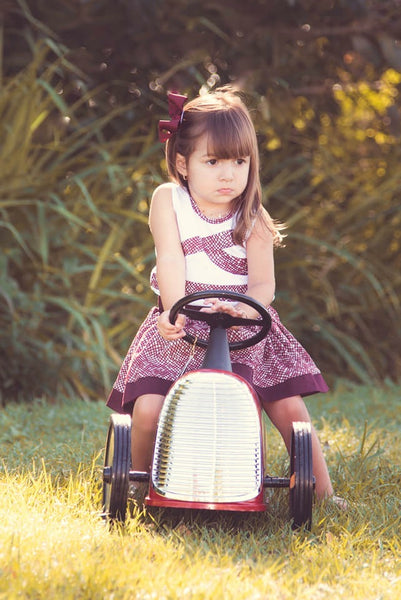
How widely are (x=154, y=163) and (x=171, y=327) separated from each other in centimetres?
293

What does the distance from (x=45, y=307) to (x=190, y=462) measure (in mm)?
2762

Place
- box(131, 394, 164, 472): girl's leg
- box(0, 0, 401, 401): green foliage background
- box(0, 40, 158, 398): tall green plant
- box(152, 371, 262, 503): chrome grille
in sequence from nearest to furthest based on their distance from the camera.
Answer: box(152, 371, 262, 503): chrome grille
box(131, 394, 164, 472): girl's leg
box(0, 40, 158, 398): tall green plant
box(0, 0, 401, 401): green foliage background

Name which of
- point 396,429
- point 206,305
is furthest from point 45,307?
point 206,305

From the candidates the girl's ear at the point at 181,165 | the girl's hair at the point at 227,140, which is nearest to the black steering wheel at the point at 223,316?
the girl's hair at the point at 227,140

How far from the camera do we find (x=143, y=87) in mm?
5637

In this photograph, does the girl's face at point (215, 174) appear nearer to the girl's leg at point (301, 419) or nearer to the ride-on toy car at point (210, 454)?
the ride-on toy car at point (210, 454)

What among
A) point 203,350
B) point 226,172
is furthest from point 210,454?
point 226,172

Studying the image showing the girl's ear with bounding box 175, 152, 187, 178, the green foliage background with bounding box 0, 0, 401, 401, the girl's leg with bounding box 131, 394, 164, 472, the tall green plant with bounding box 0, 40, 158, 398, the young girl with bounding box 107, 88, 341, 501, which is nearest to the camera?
the girl's leg with bounding box 131, 394, 164, 472

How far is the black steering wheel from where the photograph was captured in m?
2.70

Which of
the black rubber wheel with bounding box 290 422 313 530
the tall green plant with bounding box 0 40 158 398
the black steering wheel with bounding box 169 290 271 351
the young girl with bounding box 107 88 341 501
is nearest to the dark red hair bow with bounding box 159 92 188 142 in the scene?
the young girl with bounding box 107 88 341 501

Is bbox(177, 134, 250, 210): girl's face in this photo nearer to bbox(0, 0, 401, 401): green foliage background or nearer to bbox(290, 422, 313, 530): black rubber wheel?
bbox(290, 422, 313, 530): black rubber wheel

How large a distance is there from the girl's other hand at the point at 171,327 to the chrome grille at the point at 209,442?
0.18 meters

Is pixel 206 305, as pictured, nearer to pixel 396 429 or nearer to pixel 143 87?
pixel 396 429

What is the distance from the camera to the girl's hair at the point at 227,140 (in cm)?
298
